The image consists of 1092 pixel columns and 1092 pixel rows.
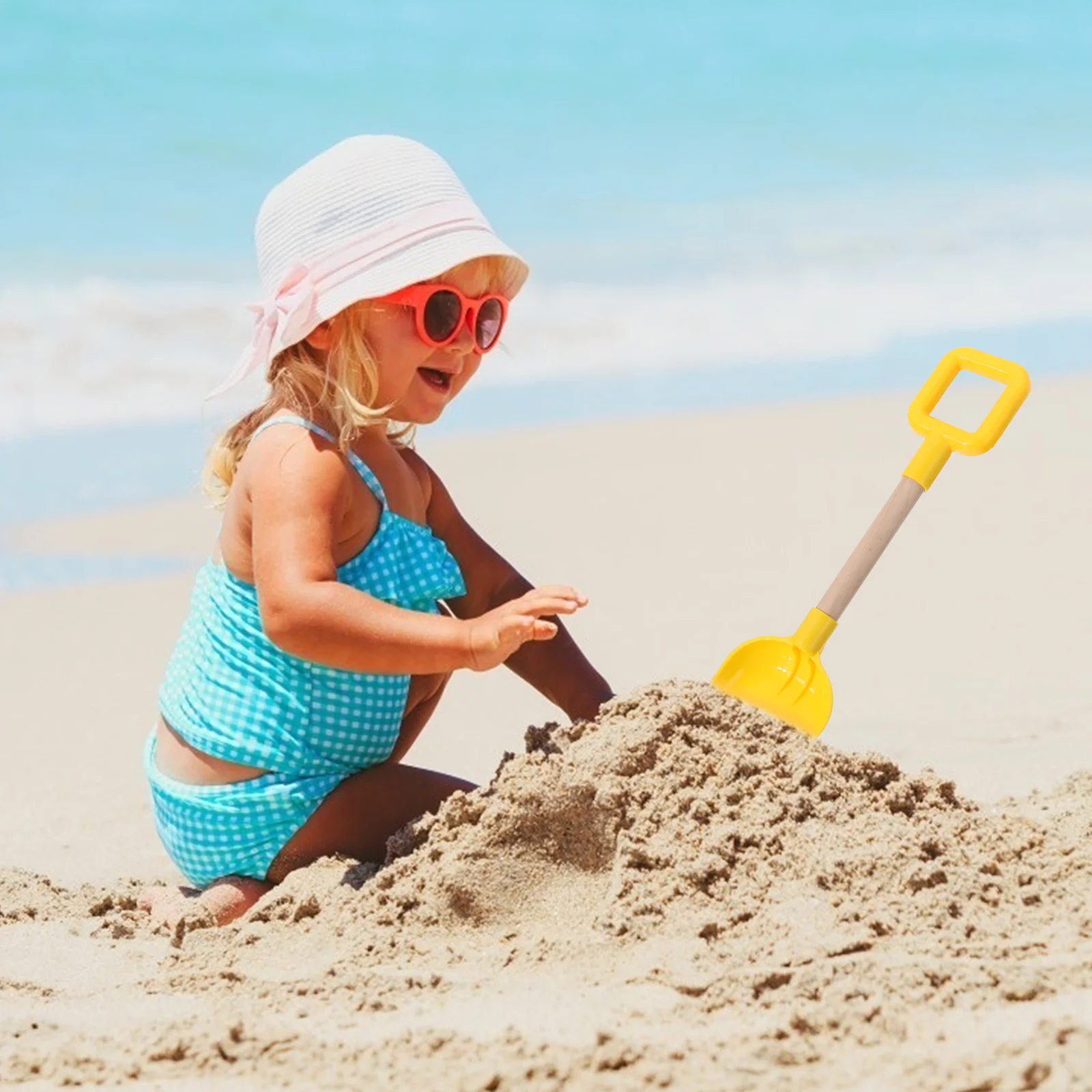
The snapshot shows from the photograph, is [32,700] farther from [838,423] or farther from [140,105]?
[140,105]

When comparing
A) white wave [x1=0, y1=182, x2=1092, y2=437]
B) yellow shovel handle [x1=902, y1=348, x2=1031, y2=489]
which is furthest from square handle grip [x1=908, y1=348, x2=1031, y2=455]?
white wave [x1=0, y1=182, x2=1092, y2=437]

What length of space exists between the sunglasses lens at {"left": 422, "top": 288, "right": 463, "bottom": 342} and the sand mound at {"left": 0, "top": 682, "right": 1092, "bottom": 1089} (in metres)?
0.63

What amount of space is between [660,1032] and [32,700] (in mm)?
2993

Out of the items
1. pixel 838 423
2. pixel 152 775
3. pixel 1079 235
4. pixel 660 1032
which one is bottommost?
pixel 660 1032

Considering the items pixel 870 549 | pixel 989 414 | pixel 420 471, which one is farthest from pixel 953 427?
pixel 420 471

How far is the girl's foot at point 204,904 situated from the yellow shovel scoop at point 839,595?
0.77m

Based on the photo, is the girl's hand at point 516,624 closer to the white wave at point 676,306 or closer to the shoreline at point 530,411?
the shoreline at point 530,411

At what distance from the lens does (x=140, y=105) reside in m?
18.0

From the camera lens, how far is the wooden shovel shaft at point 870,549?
260cm

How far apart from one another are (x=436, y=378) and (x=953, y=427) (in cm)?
80

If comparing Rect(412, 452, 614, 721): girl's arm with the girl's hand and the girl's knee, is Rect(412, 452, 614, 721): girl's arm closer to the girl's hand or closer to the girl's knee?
the girl's knee

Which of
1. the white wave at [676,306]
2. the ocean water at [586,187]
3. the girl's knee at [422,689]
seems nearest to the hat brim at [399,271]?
the girl's knee at [422,689]

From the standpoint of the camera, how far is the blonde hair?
2508 mm

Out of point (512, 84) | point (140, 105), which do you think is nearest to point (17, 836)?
point (140, 105)
